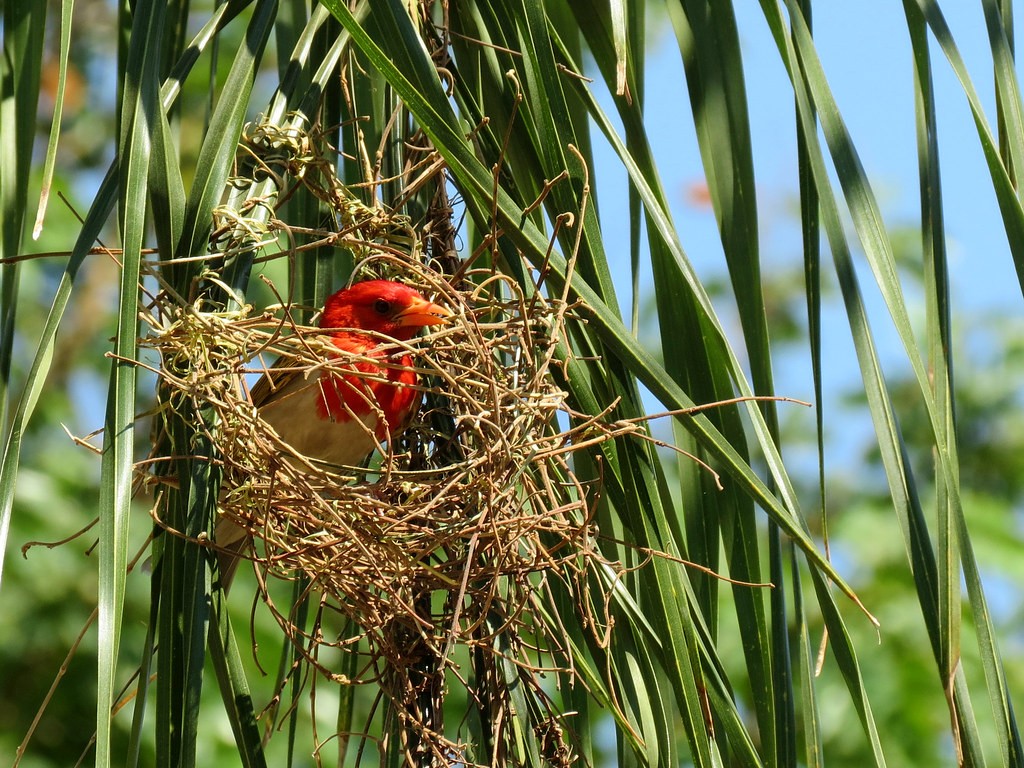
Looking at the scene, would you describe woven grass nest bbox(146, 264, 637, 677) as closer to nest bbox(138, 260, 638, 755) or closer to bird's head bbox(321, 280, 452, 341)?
nest bbox(138, 260, 638, 755)

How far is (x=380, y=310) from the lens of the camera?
2.55 metres

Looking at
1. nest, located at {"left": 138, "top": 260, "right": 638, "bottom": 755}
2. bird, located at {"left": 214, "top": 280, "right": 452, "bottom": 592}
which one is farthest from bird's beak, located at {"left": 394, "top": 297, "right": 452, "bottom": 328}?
nest, located at {"left": 138, "top": 260, "right": 638, "bottom": 755}

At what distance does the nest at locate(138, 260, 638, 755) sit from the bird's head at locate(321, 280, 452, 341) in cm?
24

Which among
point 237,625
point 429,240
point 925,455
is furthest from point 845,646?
point 925,455

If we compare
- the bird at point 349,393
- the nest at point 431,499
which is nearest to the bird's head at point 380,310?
the bird at point 349,393

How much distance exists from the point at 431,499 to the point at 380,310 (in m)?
0.56

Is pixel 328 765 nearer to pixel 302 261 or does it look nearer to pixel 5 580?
pixel 5 580

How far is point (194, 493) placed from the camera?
198 centimetres

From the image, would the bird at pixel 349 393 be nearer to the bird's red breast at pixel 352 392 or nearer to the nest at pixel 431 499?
the bird's red breast at pixel 352 392

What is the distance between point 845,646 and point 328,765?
4067 mm

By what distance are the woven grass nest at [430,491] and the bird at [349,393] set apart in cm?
26

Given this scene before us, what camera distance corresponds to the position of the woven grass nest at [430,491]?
79.5 inches

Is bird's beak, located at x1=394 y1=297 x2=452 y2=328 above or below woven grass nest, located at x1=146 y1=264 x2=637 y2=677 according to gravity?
above

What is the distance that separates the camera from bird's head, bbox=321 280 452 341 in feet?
8.16
